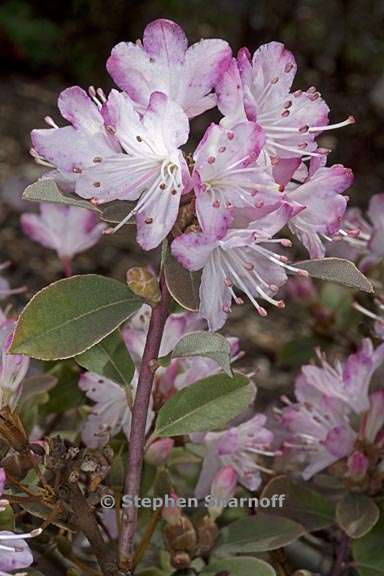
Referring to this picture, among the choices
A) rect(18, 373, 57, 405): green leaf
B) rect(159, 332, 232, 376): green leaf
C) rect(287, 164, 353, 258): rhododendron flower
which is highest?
→ rect(287, 164, 353, 258): rhododendron flower

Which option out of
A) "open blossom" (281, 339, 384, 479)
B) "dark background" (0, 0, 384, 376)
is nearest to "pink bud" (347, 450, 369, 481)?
"open blossom" (281, 339, 384, 479)

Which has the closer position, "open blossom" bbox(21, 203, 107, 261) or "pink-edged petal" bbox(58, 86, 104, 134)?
"pink-edged petal" bbox(58, 86, 104, 134)

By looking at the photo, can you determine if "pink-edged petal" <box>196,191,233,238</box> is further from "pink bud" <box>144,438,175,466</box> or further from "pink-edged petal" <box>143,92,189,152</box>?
"pink bud" <box>144,438,175,466</box>

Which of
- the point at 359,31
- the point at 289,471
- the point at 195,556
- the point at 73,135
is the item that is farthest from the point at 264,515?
the point at 359,31

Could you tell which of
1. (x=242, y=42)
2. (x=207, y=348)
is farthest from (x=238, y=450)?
(x=242, y=42)

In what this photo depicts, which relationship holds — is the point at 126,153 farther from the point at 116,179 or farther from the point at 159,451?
the point at 159,451

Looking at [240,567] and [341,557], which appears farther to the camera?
[341,557]
